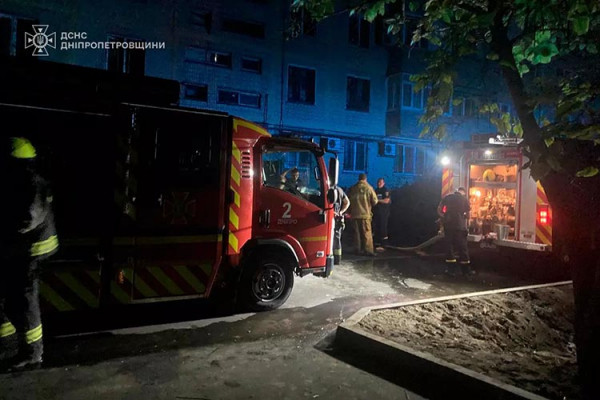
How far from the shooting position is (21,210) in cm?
422

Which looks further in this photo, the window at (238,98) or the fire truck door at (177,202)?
the window at (238,98)

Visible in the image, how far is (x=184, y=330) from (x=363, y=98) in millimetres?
18916

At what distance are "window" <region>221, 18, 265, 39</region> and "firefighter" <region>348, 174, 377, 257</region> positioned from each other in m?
10.8

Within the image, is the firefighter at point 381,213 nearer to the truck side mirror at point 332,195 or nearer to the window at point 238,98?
the window at point 238,98

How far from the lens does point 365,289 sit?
801 cm

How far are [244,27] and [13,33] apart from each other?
8588 mm

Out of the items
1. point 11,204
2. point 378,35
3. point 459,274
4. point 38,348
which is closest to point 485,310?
point 459,274

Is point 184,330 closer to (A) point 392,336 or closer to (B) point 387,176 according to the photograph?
(A) point 392,336

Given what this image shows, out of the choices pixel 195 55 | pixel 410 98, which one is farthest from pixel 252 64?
pixel 410 98

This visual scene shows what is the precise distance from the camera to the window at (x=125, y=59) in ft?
56.3

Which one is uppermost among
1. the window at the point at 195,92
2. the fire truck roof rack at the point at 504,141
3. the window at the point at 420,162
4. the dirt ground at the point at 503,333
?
the window at the point at 195,92

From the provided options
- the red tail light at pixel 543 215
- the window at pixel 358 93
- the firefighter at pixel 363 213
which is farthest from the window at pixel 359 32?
the red tail light at pixel 543 215

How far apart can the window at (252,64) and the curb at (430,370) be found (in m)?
16.7

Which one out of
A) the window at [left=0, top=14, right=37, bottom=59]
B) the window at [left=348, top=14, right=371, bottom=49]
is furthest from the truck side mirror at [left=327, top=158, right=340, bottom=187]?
the window at [left=348, top=14, right=371, bottom=49]
